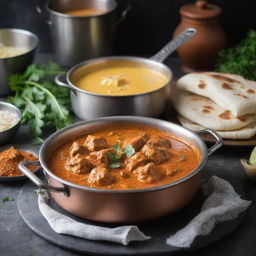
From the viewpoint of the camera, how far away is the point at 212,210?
316cm

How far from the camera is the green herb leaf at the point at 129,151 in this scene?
3401mm

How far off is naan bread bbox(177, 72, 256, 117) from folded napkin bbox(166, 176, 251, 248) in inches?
27.9

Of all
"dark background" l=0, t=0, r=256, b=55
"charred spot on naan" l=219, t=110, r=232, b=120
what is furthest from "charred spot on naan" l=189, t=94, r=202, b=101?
"dark background" l=0, t=0, r=256, b=55

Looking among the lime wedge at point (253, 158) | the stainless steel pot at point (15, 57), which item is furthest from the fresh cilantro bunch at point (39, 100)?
the lime wedge at point (253, 158)

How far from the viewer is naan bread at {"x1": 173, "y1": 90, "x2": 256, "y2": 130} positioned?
13.0 feet

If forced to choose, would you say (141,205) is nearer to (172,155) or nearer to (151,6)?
(172,155)

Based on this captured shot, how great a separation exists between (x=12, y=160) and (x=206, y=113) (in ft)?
4.43

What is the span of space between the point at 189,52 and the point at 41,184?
2.47 m

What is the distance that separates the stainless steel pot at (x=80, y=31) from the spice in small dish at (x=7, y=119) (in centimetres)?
107

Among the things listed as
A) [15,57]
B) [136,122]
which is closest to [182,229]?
[136,122]

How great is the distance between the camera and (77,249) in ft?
9.84

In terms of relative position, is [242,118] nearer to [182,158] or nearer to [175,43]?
[182,158]

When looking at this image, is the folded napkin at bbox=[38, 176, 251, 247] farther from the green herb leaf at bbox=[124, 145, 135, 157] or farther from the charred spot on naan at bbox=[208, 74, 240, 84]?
the charred spot on naan at bbox=[208, 74, 240, 84]

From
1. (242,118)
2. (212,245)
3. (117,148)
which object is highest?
(117,148)
